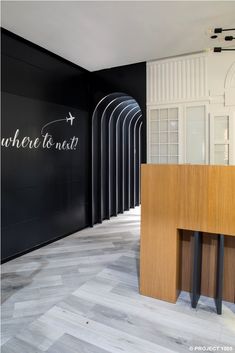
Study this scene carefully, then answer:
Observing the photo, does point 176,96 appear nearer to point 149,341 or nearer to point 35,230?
point 35,230

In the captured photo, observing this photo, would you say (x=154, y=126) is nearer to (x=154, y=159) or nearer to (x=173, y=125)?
(x=173, y=125)

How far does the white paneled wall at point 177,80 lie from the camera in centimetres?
443

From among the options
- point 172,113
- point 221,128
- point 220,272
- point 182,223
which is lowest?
point 220,272

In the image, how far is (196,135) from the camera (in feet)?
15.1

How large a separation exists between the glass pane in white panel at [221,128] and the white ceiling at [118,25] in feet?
3.82

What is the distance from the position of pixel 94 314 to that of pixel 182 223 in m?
1.21

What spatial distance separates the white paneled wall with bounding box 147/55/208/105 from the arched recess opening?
2.68ft

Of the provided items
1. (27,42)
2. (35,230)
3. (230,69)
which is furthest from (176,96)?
(35,230)

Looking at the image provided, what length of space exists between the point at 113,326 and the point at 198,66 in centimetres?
404

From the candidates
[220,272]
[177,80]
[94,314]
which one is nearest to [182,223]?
[220,272]

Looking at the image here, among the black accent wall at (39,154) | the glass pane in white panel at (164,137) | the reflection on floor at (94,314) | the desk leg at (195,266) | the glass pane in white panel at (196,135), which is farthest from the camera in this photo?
the glass pane in white panel at (164,137)

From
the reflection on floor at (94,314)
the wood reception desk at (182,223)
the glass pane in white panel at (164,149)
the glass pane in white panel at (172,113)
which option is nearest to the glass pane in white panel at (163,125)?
the glass pane in white panel at (172,113)

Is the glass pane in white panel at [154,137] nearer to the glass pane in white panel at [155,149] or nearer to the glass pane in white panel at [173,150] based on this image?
the glass pane in white panel at [155,149]

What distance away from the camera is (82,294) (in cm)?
288
